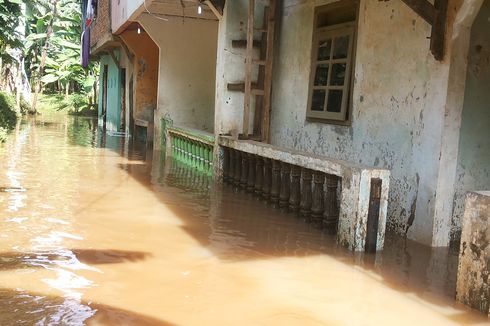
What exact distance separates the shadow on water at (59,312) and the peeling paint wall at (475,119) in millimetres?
4021

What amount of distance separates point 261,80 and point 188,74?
5520mm

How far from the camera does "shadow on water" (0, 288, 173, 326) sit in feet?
12.3

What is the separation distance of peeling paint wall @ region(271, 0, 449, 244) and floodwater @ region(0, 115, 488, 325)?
592 millimetres

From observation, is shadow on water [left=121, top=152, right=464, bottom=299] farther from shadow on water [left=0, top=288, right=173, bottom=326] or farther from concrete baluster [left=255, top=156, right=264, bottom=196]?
shadow on water [left=0, top=288, right=173, bottom=326]

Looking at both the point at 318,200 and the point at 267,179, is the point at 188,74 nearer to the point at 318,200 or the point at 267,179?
the point at 267,179

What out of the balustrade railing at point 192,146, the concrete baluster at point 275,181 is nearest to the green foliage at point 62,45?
the balustrade railing at point 192,146

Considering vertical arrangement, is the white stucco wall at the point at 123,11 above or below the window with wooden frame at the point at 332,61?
above

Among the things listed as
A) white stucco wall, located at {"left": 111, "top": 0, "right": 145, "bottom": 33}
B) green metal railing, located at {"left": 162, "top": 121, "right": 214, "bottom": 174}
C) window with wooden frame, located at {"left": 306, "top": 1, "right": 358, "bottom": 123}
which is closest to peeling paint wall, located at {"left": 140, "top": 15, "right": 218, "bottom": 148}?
green metal railing, located at {"left": 162, "top": 121, "right": 214, "bottom": 174}

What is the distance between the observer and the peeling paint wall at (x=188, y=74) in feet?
48.9

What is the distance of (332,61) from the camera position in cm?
836

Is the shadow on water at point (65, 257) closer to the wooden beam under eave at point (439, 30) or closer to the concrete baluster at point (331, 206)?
the concrete baluster at point (331, 206)

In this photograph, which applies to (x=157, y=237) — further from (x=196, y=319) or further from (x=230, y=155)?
(x=230, y=155)

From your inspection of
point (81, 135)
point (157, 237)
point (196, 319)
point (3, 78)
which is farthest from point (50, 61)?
point (196, 319)

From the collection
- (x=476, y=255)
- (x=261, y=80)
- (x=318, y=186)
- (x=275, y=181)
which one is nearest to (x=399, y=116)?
(x=318, y=186)
